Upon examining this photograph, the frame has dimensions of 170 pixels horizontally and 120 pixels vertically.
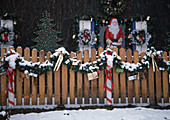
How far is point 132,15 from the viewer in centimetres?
893

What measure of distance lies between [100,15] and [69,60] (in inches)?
200

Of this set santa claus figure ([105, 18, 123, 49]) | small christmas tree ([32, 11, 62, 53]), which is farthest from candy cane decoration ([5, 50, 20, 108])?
santa claus figure ([105, 18, 123, 49])

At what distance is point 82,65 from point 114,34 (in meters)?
4.76

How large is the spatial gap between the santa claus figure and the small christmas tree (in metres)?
2.75

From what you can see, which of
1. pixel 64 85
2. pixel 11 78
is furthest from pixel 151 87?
pixel 11 78

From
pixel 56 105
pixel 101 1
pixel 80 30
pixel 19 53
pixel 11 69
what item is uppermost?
pixel 101 1

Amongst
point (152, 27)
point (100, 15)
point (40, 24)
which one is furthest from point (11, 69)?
point (152, 27)

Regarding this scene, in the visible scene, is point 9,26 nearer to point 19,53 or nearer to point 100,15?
point 19,53

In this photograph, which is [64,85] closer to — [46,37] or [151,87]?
[151,87]

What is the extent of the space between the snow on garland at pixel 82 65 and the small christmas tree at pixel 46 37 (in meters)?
3.40

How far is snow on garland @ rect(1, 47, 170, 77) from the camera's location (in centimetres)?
461

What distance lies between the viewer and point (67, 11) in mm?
8805

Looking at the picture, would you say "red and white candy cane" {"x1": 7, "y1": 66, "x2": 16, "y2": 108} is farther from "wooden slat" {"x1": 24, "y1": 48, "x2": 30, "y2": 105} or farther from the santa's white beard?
the santa's white beard

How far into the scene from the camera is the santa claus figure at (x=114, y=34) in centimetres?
879
